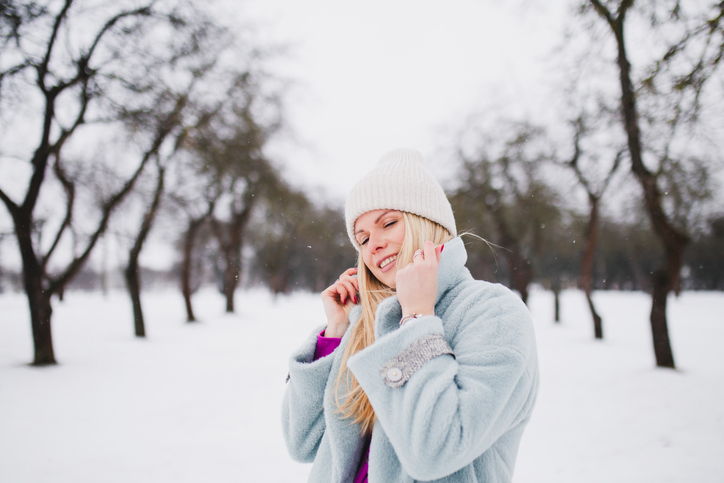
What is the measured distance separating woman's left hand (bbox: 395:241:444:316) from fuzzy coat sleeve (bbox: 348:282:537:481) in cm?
7

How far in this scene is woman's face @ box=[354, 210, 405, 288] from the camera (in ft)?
4.65

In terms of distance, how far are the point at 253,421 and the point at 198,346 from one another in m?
6.12

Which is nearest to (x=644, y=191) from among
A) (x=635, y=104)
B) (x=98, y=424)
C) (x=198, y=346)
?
(x=635, y=104)

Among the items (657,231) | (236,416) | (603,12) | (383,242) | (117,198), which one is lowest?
(236,416)

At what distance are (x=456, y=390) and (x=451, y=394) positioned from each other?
3 centimetres

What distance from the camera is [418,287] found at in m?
1.13

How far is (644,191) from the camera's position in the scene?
286 inches

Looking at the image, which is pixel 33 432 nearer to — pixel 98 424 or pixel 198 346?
pixel 98 424

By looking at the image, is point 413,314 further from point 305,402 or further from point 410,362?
point 305,402

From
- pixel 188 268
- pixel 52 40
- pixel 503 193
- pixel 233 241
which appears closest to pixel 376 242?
pixel 52 40

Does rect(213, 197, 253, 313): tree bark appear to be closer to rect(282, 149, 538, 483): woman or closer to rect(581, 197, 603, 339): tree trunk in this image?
rect(581, 197, 603, 339): tree trunk

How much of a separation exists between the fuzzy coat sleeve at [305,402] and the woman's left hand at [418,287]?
463mm

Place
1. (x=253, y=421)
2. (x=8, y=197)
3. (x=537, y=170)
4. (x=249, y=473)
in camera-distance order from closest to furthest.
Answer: (x=249, y=473) < (x=253, y=421) < (x=8, y=197) < (x=537, y=170)

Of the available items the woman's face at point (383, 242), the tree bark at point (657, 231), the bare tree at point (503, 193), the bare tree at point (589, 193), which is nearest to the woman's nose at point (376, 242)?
the woman's face at point (383, 242)
